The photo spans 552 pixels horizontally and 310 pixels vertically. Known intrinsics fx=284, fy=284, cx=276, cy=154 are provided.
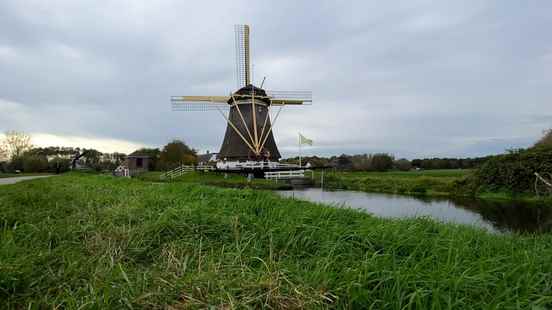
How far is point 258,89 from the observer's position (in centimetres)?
2347

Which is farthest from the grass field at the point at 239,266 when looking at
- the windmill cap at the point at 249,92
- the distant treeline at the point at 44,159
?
the distant treeline at the point at 44,159

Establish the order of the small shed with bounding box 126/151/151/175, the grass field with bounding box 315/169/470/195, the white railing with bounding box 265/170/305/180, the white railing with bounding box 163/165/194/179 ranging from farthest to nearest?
the small shed with bounding box 126/151/151/175
the white railing with bounding box 163/165/194/179
the white railing with bounding box 265/170/305/180
the grass field with bounding box 315/169/470/195

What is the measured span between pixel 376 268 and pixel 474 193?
52.0ft

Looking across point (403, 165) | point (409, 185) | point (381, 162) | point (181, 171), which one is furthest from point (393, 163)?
point (181, 171)

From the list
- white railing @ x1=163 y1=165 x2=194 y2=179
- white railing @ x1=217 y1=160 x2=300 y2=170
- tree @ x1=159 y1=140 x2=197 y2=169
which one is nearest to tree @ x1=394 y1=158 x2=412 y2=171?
white railing @ x1=217 y1=160 x2=300 y2=170

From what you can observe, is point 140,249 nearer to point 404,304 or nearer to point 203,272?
point 203,272

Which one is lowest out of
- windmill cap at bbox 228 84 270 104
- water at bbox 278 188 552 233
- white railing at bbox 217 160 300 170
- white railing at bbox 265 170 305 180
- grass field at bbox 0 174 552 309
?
water at bbox 278 188 552 233

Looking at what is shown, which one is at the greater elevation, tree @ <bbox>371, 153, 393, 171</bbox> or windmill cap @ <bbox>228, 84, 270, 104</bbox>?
windmill cap @ <bbox>228, 84, 270, 104</bbox>

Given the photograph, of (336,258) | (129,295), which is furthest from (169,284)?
(336,258)

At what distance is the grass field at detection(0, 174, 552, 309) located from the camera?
155 cm

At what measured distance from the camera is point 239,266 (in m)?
2.00

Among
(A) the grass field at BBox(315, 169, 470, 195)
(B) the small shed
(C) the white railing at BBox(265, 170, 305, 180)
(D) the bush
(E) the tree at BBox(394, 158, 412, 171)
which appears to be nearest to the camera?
(A) the grass field at BBox(315, 169, 470, 195)

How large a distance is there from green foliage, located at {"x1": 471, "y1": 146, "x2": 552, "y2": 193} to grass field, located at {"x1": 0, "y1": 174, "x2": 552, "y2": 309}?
12.5 meters

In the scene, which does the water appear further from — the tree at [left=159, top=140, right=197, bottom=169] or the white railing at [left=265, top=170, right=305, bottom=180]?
the tree at [left=159, top=140, right=197, bottom=169]
